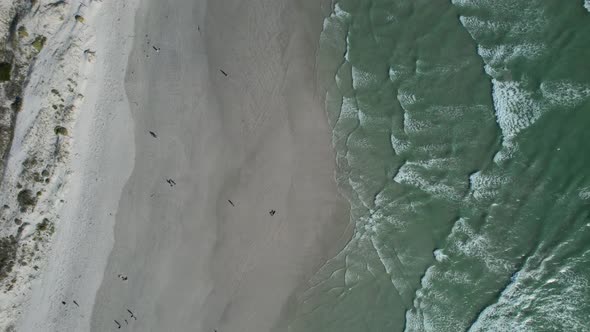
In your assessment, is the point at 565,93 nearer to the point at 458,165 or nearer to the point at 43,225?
the point at 458,165

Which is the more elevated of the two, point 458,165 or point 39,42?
point 39,42

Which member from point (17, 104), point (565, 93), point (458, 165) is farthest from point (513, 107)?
point (17, 104)

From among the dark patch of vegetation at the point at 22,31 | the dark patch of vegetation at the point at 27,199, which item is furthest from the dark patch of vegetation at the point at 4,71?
the dark patch of vegetation at the point at 27,199

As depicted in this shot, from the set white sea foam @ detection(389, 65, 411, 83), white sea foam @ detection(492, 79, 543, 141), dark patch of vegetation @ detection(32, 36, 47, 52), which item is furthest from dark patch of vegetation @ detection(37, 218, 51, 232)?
white sea foam @ detection(492, 79, 543, 141)

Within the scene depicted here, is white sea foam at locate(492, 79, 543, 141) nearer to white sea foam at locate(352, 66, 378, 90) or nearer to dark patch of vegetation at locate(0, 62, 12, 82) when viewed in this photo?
white sea foam at locate(352, 66, 378, 90)

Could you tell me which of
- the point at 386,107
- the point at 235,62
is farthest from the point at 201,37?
the point at 386,107

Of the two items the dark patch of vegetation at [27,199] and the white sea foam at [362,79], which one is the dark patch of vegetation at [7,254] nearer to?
the dark patch of vegetation at [27,199]
